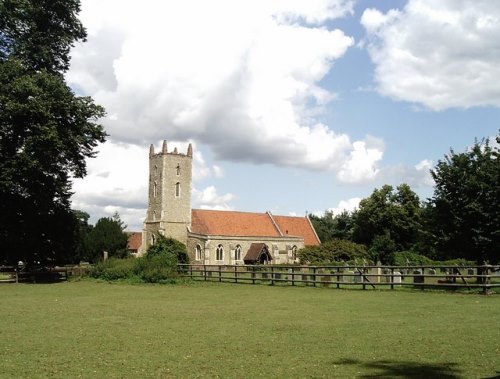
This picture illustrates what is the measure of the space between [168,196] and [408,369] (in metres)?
62.9

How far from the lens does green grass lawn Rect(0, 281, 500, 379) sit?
827 cm

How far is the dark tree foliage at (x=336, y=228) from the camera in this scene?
91.4 metres

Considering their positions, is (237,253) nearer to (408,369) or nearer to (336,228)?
(336,228)

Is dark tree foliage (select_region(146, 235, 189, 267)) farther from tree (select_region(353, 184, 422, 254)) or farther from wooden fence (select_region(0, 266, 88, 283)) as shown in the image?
tree (select_region(353, 184, 422, 254))

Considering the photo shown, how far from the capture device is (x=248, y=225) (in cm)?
7375

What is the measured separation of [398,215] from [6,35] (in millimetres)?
55136

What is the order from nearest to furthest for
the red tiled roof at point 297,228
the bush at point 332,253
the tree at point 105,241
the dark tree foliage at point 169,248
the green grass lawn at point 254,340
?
the green grass lawn at point 254,340
the dark tree foliage at point 169,248
the bush at point 332,253
the tree at point 105,241
the red tiled roof at point 297,228

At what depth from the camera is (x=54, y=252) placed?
1499 inches

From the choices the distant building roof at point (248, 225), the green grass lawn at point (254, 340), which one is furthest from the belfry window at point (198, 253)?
the green grass lawn at point (254, 340)

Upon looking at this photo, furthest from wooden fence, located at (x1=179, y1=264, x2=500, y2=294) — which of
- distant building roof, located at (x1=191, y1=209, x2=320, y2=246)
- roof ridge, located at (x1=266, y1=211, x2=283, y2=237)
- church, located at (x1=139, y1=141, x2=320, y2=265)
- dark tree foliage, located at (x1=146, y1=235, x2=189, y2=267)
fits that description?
roof ridge, located at (x1=266, y1=211, x2=283, y2=237)

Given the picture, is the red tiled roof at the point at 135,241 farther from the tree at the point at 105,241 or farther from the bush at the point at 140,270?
the bush at the point at 140,270

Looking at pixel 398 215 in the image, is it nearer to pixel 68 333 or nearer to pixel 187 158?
pixel 187 158

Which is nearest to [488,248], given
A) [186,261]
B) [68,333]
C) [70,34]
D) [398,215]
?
[68,333]

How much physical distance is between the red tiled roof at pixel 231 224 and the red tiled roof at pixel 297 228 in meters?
2.30
